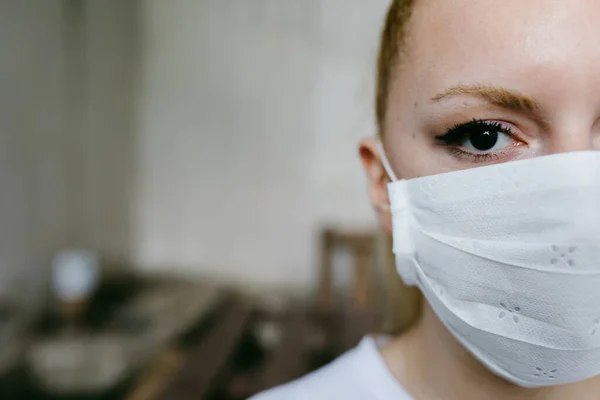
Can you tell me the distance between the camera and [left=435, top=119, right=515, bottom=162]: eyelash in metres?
0.59

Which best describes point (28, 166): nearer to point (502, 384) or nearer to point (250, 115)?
point (250, 115)

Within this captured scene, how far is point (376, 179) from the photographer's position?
72cm

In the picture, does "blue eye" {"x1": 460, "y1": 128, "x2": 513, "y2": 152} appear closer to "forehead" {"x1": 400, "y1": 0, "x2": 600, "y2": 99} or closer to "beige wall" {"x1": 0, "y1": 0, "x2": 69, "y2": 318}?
"forehead" {"x1": 400, "y1": 0, "x2": 600, "y2": 99}

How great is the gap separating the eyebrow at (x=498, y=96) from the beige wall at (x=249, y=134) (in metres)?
1.80

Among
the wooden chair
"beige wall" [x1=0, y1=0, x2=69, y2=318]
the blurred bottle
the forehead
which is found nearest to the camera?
the forehead

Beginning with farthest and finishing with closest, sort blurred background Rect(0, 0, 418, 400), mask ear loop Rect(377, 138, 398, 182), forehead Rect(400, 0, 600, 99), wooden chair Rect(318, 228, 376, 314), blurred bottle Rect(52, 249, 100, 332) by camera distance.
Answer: wooden chair Rect(318, 228, 376, 314) → blurred background Rect(0, 0, 418, 400) → blurred bottle Rect(52, 249, 100, 332) → mask ear loop Rect(377, 138, 398, 182) → forehead Rect(400, 0, 600, 99)

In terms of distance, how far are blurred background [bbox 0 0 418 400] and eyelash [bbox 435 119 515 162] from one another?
1.40m

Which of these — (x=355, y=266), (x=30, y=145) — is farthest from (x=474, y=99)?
(x=355, y=266)

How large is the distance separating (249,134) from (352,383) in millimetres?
1919

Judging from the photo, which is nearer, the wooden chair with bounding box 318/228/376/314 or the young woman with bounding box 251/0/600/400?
the young woman with bounding box 251/0/600/400

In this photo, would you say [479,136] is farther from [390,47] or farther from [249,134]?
[249,134]

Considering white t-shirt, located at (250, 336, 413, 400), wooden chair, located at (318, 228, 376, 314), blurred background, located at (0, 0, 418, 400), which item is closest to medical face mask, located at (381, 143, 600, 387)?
white t-shirt, located at (250, 336, 413, 400)

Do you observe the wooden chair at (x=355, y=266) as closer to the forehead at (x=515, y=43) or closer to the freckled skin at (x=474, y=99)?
the freckled skin at (x=474, y=99)

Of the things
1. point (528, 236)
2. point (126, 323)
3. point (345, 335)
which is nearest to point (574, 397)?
point (528, 236)
